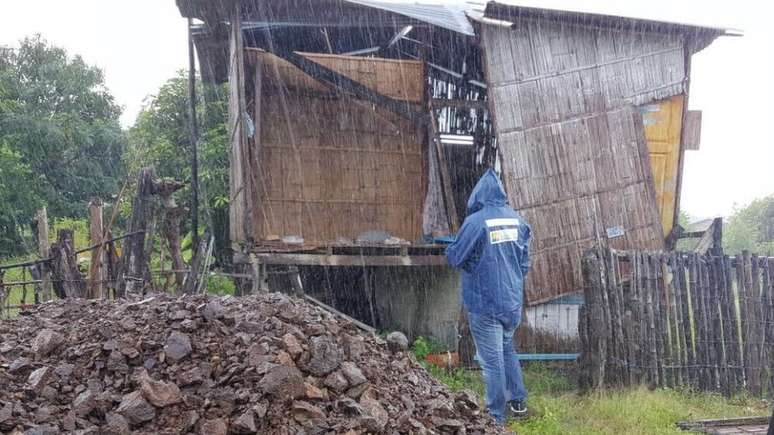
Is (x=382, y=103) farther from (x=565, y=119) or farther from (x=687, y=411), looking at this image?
(x=687, y=411)

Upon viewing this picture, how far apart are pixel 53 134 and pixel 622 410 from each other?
21.4 m

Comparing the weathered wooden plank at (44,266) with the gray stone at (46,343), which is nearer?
the gray stone at (46,343)

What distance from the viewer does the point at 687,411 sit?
18.9ft

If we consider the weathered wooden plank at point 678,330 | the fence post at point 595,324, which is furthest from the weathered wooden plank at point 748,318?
the fence post at point 595,324

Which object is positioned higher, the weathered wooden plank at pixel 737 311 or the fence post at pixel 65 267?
the fence post at pixel 65 267

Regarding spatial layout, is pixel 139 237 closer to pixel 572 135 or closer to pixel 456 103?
pixel 456 103

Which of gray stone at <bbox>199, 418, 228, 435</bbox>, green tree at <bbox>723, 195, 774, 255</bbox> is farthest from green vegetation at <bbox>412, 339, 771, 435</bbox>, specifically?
green tree at <bbox>723, 195, 774, 255</bbox>

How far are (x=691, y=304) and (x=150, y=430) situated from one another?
5177 mm

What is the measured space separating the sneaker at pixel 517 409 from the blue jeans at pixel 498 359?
0.20 feet

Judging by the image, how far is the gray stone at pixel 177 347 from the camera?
397 centimetres

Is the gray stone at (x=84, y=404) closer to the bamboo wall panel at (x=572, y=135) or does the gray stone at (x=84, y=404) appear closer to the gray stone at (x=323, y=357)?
the gray stone at (x=323, y=357)

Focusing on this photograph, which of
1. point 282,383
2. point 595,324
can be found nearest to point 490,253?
point 595,324

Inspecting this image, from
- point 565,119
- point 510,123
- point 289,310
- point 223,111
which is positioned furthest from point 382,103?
point 223,111

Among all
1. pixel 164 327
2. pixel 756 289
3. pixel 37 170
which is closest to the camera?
pixel 164 327
